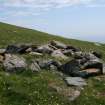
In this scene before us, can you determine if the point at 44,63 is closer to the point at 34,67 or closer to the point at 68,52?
the point at 34,67

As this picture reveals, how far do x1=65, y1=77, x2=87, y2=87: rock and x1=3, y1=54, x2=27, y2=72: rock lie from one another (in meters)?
4.09

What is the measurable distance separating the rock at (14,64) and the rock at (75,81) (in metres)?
4.09

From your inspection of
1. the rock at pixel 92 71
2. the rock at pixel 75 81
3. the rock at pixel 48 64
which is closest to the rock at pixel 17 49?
the rock at pixel 48 64

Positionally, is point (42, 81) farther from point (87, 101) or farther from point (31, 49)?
point (31, 49)

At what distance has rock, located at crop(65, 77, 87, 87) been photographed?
87.9 feet

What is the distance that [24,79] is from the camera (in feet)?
88.2

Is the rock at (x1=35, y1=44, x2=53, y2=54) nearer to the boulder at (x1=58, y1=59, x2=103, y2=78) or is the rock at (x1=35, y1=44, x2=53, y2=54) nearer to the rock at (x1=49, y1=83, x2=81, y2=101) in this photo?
the boulder at (x1=58, y1=59, x2=103, y2=78)

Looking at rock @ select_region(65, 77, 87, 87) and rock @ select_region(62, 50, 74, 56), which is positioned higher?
rock @ select_region(62, 50, 74, 56)

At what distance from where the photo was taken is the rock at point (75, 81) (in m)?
26.8

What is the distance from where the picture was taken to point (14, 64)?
29.5m

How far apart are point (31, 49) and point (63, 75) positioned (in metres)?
9.13

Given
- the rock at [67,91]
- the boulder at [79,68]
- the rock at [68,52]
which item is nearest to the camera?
the rock at [67,91]

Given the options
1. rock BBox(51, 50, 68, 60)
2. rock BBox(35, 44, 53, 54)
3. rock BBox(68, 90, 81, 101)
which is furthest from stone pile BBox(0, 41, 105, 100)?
rock BBox(35, 44, 53, 54)

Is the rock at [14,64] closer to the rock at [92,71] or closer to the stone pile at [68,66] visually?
the stone pile at [68,66]
